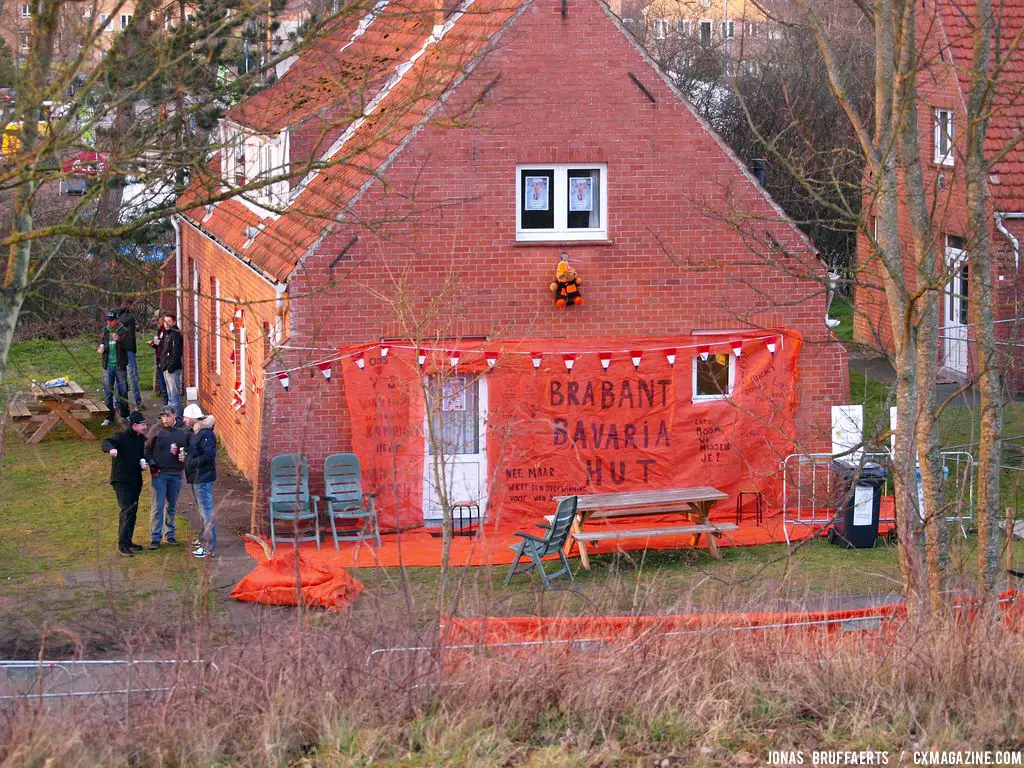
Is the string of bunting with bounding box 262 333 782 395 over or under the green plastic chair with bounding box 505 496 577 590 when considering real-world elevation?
over

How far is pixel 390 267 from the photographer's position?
55.1 feet

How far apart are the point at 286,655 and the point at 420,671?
0.75 m

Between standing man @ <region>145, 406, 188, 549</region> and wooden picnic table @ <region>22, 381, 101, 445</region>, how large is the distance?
6.31 metres

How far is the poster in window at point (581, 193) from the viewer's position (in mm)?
17375

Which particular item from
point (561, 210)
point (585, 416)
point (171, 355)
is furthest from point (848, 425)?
point (171, 355)

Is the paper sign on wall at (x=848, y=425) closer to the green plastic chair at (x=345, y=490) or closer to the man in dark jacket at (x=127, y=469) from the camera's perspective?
the green plastic chair at (x=345, y=490)

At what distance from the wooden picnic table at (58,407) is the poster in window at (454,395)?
7644 mm

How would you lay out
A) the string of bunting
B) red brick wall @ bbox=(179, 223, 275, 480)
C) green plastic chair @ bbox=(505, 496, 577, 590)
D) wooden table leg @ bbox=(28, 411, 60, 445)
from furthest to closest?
wooden table leg @ bbox=(28, 411, 60, 445) < red brick wall @ bbox=(179, 223, 275, 480) < the string of bunting < green plastic chair @ bbox=(505, 496, 577, 590)

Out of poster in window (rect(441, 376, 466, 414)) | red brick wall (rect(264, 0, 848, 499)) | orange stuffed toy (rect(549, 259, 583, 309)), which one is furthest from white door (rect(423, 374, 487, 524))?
orange stuffed toy (rect(549, 259, 583, 309))

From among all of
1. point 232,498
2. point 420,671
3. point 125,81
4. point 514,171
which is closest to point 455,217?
point 514,171

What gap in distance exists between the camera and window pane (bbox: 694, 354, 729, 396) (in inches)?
696

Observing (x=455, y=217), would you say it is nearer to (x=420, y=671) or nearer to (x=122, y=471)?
(x=122, y=471)

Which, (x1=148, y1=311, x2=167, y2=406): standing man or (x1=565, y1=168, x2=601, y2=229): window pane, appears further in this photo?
(x1=148, y1=311, x2=167, y2=406): standing man

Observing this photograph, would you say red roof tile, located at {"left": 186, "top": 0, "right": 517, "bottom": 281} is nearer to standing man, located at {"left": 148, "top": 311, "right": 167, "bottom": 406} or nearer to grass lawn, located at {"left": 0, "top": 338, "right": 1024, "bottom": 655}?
grass lawn, located at {"left": 0, "top": 338, "right": 1024, "bottom": 655}
